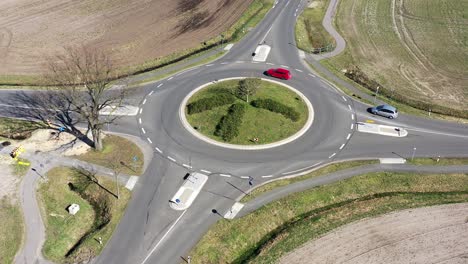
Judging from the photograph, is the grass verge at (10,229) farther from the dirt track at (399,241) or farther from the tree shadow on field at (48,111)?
the dirt track at (399,241)

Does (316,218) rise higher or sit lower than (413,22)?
lower

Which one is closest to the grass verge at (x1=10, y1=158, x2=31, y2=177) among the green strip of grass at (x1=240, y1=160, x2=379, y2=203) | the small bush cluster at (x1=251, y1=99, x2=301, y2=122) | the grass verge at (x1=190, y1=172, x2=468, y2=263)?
the grass verge at (x1=190, y1=172, x2=468, y2=263)

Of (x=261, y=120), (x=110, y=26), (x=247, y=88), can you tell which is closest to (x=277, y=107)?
(x=261, y=120)

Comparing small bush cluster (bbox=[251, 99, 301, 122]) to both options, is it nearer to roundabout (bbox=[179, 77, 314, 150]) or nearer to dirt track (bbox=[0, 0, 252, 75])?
roundabout (bbox=[179, 77, 314, 150])

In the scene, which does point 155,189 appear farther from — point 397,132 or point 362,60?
point 362,60

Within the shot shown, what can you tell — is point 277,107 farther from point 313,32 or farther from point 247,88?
point 313,32

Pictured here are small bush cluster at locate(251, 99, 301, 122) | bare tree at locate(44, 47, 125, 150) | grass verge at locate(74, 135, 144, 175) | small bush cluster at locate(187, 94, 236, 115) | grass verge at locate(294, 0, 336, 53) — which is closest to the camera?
grass verge at locate(74, 135, 144, 175)

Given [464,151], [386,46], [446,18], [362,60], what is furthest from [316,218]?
[446,18]
